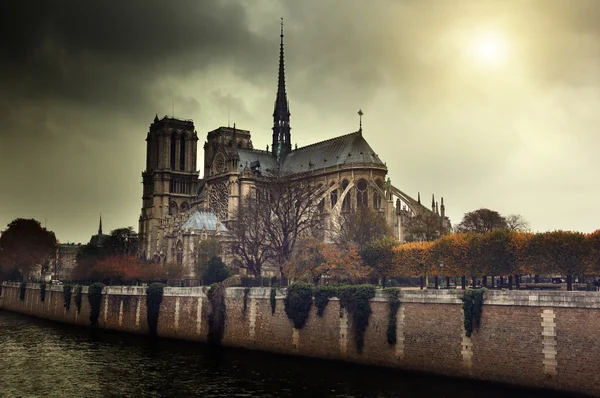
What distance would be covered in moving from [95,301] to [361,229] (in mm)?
26023

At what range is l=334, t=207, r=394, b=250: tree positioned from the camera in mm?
62438

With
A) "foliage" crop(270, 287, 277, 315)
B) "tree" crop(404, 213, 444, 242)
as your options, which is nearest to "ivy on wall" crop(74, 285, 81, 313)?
"foliage" crop(270, 287, 277, 315)

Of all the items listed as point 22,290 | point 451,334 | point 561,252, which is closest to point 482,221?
point 561,252

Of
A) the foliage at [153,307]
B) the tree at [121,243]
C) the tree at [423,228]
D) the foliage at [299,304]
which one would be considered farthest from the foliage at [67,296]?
the tree at [423,228]

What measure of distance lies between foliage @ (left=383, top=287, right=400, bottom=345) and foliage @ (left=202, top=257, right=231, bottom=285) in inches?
1156

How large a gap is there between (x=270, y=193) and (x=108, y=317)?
18411mm

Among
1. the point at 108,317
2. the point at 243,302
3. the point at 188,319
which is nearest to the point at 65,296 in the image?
the point at 108,317

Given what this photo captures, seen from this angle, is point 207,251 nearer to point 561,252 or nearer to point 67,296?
point 67,296

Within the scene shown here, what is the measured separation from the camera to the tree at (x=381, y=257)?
4822cm

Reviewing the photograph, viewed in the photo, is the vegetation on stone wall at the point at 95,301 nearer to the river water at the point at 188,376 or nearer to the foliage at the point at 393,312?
the river water at the point at 188,376

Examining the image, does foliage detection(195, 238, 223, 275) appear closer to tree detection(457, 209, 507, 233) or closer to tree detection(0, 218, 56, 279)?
tree detection(457, 209, 507, 233)

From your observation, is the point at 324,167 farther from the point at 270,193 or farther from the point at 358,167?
the point at 270,193

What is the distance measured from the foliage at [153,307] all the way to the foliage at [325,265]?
10239 mm

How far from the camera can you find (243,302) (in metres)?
43.8
